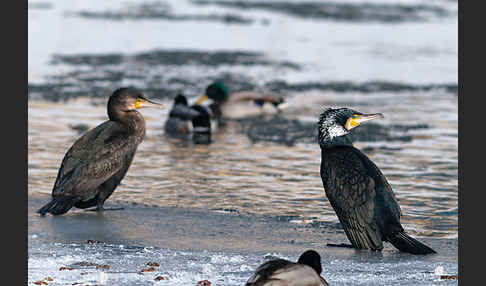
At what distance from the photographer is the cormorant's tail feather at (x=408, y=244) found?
6840 mm

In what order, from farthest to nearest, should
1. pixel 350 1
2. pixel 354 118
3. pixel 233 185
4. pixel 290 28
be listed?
1. pixel 350 1
2. pixel 290 28
3. pixel 233 185
4. pixel 354 118

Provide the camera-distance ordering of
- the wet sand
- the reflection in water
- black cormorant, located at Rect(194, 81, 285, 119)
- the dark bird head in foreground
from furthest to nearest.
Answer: black cormorant, located at Rect(194, 81, 285, 119), the reflection in water, the dark bird head in foreground, the wet sand

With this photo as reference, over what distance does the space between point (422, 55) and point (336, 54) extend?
1968mm

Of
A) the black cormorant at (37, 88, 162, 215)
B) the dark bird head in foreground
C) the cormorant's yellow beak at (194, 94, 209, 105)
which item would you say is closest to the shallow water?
the black cormorant at (37, 88, 162, 215)

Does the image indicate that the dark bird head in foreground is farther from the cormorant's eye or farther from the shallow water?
the cormorant's eye

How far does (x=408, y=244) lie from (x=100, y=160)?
9.83 feet

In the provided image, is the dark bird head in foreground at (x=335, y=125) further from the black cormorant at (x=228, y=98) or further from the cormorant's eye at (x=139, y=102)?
the black cormorant at (x=228, y=98)

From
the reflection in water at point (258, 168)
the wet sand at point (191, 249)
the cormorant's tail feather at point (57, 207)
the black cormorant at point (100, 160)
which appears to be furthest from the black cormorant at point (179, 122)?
the cormorant's tail feather at point (57, 207)

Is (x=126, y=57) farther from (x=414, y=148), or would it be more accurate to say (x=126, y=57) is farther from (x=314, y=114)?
(x=414, y=148)

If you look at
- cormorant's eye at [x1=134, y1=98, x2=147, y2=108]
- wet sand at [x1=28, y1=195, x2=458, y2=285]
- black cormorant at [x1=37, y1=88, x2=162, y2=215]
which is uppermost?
→ cormorant's eye at [x1=134, y1=98, x2=147, y2=108]

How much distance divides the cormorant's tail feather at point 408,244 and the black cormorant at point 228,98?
7908 mm

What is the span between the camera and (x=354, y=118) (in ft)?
24.5

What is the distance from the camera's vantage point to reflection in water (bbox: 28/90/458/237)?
28.5ft

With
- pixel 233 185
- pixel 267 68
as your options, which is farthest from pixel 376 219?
pixel 267 68
